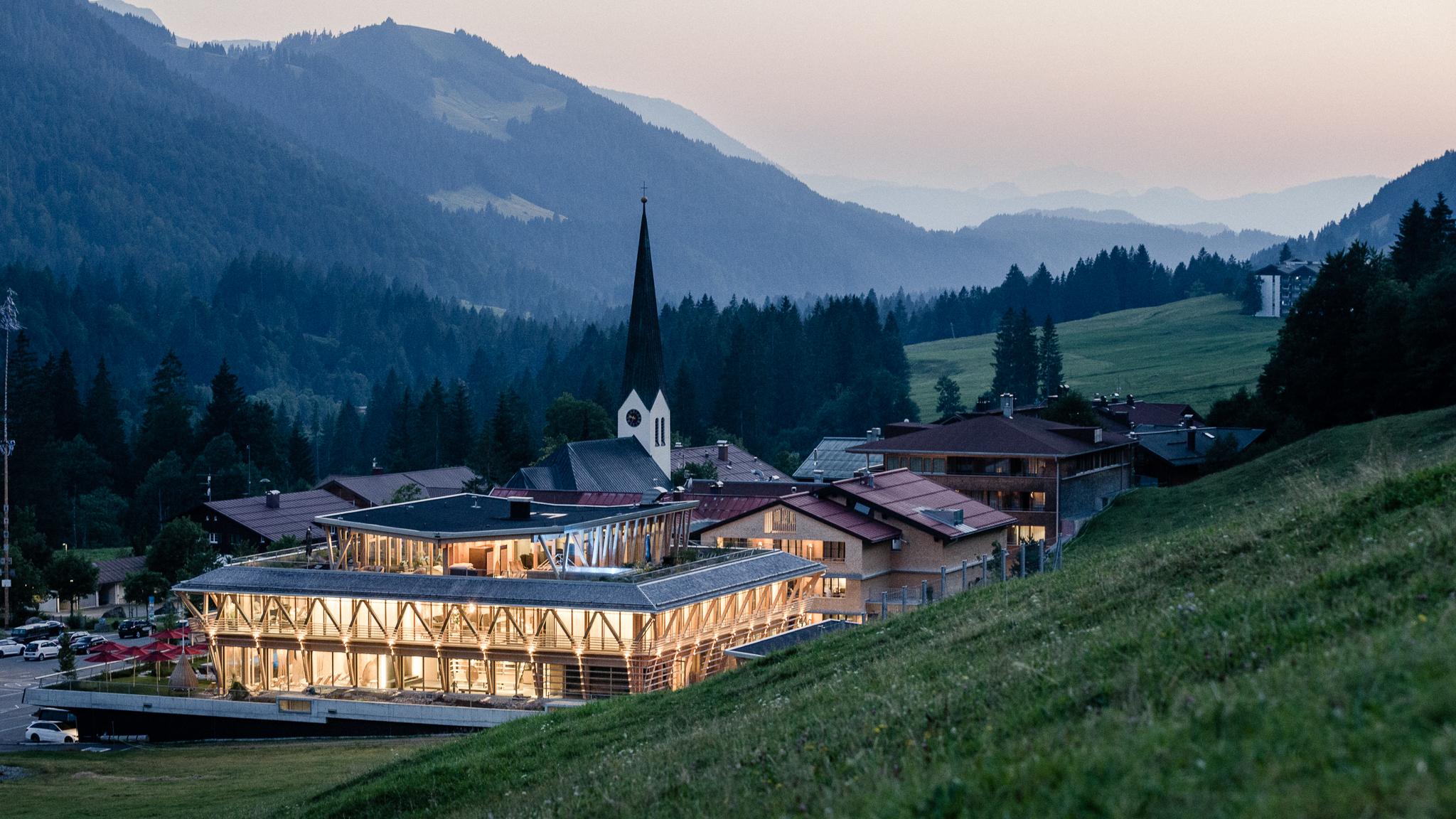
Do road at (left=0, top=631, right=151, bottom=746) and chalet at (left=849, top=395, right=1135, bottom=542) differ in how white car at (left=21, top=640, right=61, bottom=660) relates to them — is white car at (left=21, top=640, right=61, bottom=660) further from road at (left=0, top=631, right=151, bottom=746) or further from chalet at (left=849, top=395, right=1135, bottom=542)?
chalet at (left=849, top=395, right=1135, bottom=542)

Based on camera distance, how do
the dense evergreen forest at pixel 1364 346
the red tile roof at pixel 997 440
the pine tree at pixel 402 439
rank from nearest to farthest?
the dense evergreen forest at pixel 1364 346 → the red tile roof at pixel 997 440 → the pine tree at pixel 402 439

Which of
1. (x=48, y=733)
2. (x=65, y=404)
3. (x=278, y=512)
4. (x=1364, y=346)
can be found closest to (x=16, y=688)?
(x=48, y=733)

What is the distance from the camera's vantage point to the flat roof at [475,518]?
5084cm

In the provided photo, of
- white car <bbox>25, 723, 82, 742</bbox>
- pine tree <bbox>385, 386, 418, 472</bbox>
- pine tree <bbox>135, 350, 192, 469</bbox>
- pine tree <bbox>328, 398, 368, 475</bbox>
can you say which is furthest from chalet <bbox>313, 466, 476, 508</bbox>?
white car <bbox>25, 723, 82, 742</bbox>

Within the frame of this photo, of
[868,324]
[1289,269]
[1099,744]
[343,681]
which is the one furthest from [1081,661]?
[1289,269]

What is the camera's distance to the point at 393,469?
475ft

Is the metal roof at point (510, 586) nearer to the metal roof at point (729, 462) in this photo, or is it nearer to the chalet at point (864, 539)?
the chalet at point (864, 539)

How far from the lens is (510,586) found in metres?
48.0

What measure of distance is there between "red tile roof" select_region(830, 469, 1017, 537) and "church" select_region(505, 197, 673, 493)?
18.3 meters

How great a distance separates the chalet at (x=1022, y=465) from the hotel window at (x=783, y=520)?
58.1ft

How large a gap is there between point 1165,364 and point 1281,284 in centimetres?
3154

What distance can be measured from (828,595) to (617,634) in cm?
1783

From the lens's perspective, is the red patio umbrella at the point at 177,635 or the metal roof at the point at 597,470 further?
the metal roof at the point at 597,470

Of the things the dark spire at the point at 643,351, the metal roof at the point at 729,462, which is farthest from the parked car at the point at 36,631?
the metal roof at the point at 729,462
